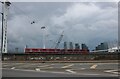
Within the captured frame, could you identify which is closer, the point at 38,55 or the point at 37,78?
the point at 37,78

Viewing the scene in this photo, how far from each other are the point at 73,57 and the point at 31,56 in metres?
11.3

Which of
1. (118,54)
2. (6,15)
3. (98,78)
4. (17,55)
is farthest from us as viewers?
(6,15)

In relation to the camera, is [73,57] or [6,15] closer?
[73,57]

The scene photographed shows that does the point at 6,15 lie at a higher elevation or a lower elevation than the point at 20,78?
higher

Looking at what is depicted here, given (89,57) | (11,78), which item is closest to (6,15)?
(89,57)

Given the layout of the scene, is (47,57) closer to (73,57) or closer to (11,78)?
(73,57)

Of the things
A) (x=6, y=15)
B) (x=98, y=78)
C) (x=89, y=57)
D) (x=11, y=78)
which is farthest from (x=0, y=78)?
(x=6, y=15)

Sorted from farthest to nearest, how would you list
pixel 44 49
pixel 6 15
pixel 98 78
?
pixel 44 49, pixel 6 15, pixel 98 78

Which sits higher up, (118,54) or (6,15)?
(6,15)

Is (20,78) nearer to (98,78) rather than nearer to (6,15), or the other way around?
(98,78)

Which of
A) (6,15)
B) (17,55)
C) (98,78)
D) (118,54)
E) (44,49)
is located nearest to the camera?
(98,78)

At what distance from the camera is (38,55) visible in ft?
271

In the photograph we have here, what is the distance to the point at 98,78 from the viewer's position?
18.7 meters

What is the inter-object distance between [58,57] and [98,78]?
64.9m
